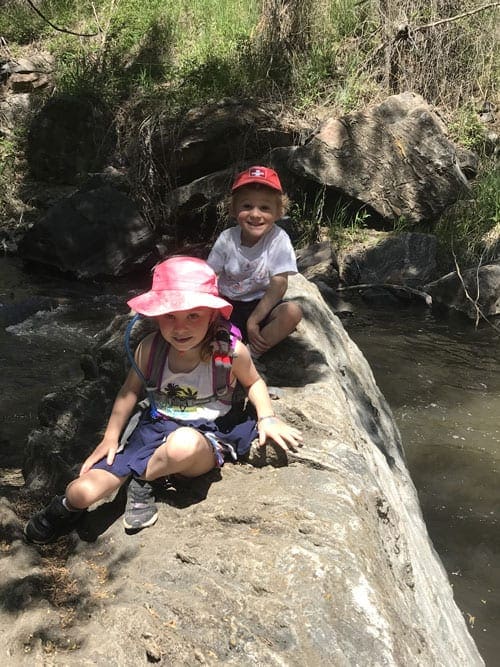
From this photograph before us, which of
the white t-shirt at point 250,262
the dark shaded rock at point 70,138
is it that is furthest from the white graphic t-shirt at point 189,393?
the dark shaded rock at point 70,138

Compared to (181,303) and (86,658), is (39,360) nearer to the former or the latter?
(181,303)

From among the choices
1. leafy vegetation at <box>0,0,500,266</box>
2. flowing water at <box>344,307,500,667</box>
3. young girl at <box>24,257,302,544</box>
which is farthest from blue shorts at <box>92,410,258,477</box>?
leafy vegetation at <box>0,0,500,266</box>

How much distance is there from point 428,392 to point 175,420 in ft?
11.8

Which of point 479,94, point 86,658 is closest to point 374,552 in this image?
point 86,658

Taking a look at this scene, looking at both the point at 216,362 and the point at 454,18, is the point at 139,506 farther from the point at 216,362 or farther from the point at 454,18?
the point at 454,18

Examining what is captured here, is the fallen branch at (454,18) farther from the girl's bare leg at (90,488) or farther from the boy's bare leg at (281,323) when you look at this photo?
the girl's bare leg at (90,488)

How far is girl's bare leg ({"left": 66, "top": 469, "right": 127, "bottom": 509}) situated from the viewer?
84.7 inches

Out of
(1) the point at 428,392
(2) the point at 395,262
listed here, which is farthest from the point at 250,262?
(2) the point at 395,262

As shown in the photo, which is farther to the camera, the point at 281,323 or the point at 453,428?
the point at 453,428

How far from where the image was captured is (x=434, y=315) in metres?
7.18

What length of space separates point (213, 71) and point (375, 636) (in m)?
9.99

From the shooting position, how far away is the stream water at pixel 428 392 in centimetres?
367

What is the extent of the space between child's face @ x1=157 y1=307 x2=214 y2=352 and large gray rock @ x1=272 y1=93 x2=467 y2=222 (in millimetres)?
6598

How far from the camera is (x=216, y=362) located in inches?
93.6
